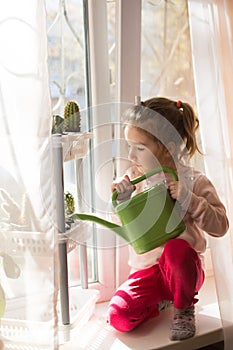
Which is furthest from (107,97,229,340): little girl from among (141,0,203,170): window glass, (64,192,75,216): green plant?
(141,0,203,170): window glass

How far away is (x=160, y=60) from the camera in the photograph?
5.41ft

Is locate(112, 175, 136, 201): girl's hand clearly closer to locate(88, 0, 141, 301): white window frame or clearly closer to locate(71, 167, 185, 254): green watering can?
locate(71, 167, 185, 254): green watering can

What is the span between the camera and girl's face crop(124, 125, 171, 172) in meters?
1.36

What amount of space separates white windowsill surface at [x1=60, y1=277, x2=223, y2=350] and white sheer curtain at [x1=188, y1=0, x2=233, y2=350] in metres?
0.08

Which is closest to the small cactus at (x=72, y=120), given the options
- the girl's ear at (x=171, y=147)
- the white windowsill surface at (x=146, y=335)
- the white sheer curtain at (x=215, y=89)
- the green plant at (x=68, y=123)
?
the green plant at (x=68, y=123)

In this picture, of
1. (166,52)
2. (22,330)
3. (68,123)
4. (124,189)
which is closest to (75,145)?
(68,123)

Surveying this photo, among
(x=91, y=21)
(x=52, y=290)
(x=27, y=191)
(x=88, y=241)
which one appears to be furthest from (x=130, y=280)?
(x=91, y=21)

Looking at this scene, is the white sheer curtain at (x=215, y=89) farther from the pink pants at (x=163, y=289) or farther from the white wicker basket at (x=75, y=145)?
the white wicker basket at (x=75, y=145)

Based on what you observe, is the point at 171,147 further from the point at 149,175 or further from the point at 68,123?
the point at 68,123

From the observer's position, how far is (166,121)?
1.36 metres

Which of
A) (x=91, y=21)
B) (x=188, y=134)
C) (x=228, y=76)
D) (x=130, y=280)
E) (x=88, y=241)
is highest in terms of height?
(x=91, y=21)

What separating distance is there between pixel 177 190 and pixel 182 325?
1.10 feet

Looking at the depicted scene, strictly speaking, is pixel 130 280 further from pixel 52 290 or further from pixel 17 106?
pixel 17 106

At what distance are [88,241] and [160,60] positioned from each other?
60cm
